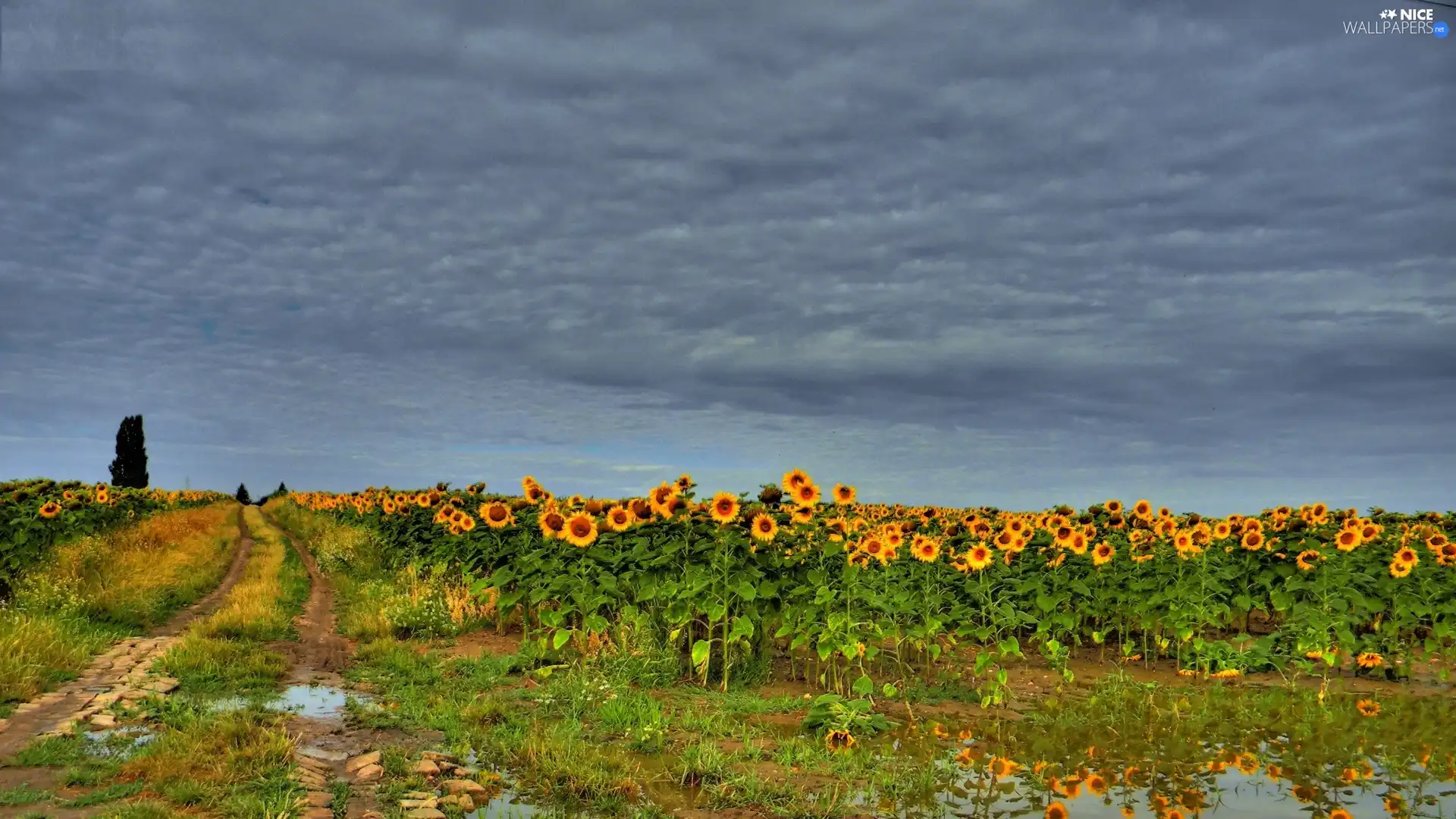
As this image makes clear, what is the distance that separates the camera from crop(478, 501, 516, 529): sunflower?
46.0 feet

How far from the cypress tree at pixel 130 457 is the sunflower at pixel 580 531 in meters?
70.0

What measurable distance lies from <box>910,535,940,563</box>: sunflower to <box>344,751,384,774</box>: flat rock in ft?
18.6

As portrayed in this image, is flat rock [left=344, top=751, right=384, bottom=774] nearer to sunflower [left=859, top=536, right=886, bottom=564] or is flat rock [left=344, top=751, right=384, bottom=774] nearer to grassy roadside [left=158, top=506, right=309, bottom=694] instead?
grassy roadside [left=158, top=506, right=309, bottom=694]

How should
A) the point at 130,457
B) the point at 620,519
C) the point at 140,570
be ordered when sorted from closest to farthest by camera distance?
the point at 620,519 → the point at 140,570 → the point at 130,457

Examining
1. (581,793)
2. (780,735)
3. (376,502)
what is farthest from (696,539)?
(376,502)

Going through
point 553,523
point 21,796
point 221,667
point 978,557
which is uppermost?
point 553,523

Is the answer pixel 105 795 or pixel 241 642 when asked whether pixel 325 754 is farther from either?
pixel 241 642

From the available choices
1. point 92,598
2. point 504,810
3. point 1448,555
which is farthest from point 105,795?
point 1448,555

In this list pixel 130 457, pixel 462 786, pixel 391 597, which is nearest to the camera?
pixel 462 786

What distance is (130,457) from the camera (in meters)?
69.1

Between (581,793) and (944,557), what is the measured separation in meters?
6.26

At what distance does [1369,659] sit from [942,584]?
236 inches

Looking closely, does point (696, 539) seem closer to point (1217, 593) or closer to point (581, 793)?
point (581, 793)

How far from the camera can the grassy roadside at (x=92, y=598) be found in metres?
10.7
